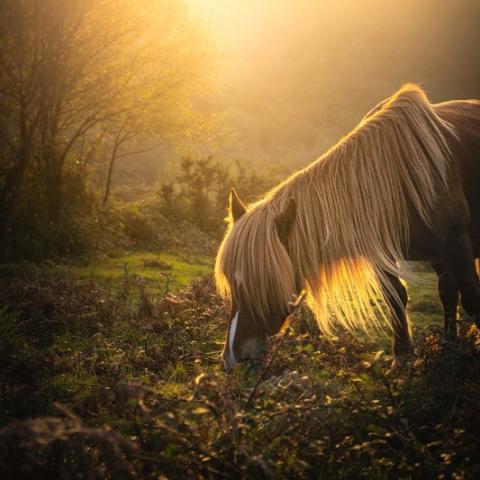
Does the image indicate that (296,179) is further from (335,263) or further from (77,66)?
(77,66)

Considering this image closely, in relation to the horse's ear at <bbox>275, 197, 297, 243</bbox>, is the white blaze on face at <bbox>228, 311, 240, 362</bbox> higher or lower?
lower

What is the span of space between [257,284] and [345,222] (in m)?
0.83

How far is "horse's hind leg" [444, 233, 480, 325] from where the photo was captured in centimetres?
315

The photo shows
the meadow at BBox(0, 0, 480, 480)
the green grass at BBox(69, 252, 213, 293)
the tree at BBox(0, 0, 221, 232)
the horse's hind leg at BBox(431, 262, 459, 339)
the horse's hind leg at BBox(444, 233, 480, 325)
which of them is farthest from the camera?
the tree at BBox(0, 0, 221, 232)

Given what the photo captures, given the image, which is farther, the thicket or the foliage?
the foliage

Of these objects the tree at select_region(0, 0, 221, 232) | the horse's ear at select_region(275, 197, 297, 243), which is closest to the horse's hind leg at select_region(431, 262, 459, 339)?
the horse's ear at select_region(275, 197, 297, 243)

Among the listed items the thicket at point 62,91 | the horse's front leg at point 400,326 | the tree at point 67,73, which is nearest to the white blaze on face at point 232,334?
the horse's front leg at point 400,326

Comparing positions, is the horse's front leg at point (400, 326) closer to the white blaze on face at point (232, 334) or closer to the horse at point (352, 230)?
the horse at point (352, 230)

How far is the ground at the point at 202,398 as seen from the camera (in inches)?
63.4

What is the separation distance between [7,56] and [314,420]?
A: 10569 millimetres

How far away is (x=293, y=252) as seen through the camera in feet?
9.69

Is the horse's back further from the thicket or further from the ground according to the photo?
the thicket

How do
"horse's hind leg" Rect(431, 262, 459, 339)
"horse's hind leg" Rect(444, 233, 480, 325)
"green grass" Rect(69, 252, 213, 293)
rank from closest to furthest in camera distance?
"horse's hind leg" Rect(444, 233, 480, 325), "horse's hind leg" Rect(431, 262, 459, 339), "green grass" Rect(69, 252, 213, 293)

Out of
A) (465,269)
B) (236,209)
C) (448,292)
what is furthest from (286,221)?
(448,292)
